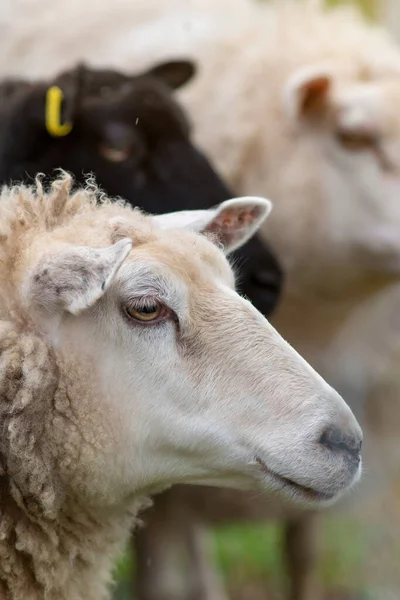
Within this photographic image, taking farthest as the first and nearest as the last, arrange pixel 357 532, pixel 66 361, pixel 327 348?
pixel 357 532
pixel 327 348
pixel 66 361

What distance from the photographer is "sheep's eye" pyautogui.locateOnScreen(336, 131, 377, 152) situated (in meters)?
4.05

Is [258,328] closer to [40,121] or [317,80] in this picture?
[40,121]

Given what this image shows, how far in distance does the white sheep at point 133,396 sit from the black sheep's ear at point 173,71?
1993 mm

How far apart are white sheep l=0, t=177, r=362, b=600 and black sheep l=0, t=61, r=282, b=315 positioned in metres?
1.23

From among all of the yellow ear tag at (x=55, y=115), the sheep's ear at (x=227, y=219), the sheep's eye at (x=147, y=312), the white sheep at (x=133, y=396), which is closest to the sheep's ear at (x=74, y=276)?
the white sheep at (x=133, y=396)

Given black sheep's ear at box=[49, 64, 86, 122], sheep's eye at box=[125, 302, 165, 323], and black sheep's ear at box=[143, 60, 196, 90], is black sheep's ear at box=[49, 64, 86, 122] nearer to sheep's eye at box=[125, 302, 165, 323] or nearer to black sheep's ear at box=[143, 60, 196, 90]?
black sheep's ear at box=[143, 60, 196, 90]

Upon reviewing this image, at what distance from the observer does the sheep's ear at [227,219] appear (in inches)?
104

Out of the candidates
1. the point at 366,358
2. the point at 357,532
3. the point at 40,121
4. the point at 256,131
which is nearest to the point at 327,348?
the point at 366,358

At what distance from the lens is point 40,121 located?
3.63 meters

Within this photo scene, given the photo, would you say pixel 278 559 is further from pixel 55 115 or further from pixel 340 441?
pixel 340 441

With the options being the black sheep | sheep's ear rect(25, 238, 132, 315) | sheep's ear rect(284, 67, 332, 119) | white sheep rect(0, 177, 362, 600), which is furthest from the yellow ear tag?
sheep's ear rect(25, 238, 132, 315)

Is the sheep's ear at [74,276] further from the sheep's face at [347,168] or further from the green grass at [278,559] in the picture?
the green grass at [278,559]

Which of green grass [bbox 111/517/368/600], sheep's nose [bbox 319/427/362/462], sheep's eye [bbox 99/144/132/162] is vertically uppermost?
sheep's eye [bbox 99/144/132/162]

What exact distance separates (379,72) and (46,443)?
2.64 metres
